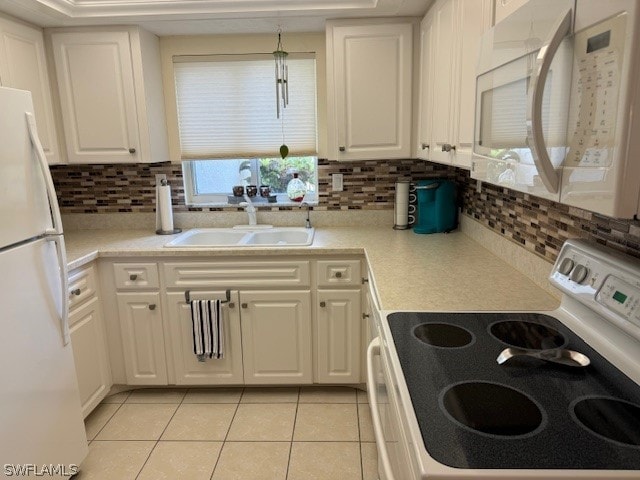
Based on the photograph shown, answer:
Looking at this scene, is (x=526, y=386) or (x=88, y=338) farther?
(x=88, y=338)

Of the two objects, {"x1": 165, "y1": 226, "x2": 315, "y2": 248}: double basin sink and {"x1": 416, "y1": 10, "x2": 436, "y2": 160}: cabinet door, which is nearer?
{"x1": 416, "y1": 10, "x2": 436, "y2": 160}: cabinet door

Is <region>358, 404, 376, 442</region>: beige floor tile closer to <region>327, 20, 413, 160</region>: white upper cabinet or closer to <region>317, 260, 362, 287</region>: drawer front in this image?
<region>317, 260, 362, 287</region>: drawer front

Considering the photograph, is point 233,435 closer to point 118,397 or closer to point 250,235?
point 118,397

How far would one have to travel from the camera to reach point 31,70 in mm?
2402

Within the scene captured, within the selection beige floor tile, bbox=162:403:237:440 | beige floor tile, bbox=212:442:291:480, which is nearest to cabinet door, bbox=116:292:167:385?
beige floor tile, bbox=162:403:237:440

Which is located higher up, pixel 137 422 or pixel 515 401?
pixel 515 401

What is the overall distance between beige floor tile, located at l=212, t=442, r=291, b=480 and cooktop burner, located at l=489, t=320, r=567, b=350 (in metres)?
1.26

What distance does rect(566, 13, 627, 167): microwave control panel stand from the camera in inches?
27.3

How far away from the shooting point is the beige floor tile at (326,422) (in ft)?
7.35

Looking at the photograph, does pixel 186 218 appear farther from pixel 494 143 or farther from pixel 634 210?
pixel 634 210

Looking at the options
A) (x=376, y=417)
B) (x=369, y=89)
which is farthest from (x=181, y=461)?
(x=369, y=89)

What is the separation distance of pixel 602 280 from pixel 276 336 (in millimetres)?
1743

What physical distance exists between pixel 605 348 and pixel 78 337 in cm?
225

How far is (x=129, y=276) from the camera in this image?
2.46 metres
